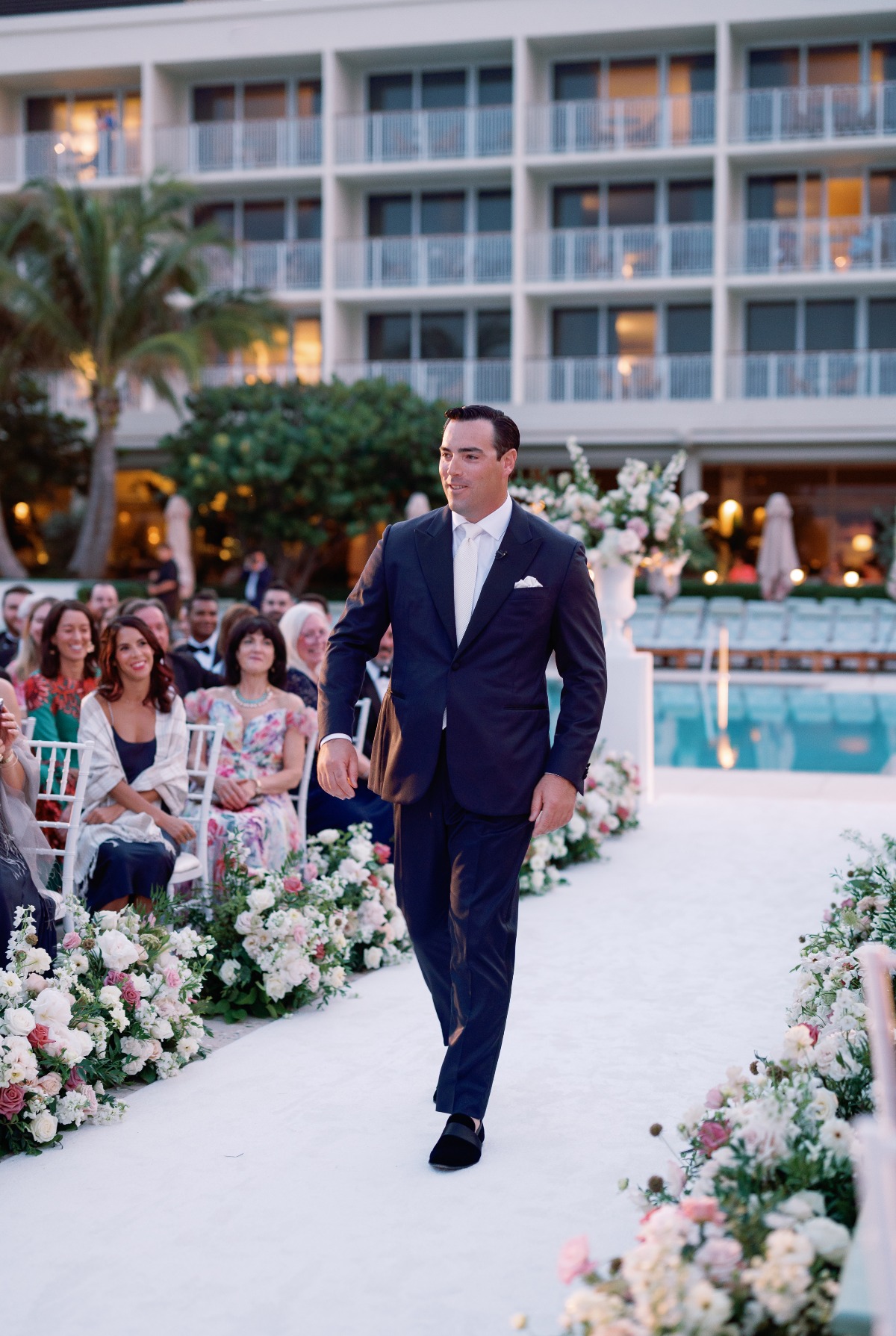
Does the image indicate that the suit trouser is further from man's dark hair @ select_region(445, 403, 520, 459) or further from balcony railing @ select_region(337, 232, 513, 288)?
balcony railing @ select_region(337, 232, 513, 288)

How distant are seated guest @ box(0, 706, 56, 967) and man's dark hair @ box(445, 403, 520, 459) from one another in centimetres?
178

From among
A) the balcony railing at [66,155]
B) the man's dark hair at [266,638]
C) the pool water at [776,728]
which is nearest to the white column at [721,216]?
the pool water at [776,728]

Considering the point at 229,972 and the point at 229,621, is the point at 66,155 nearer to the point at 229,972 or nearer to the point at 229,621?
the point at 229,621

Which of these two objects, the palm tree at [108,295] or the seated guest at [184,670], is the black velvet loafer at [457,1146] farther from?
the palm tree at [108,295]

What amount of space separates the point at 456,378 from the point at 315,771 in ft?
75.3

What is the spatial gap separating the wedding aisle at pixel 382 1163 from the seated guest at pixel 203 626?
370cm

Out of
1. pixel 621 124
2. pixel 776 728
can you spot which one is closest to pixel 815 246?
pixel 621 124

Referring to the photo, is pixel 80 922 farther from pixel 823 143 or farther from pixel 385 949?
pixel 823 143

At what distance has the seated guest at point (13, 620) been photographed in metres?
10.2

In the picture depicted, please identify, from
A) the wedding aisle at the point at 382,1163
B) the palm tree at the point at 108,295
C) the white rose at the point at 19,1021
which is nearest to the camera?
the wedding aisle at the point at 382,1163

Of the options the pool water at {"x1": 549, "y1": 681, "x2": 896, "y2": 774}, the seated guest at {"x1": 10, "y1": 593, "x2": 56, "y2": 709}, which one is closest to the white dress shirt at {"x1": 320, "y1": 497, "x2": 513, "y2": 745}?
the seated guest at {"x1": 10, "y1": 593, "x2": 56, "y2": 709}

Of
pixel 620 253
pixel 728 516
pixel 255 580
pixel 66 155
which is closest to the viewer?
pixel 255 580

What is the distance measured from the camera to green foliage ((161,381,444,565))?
81.0ft

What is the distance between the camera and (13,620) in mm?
11273
